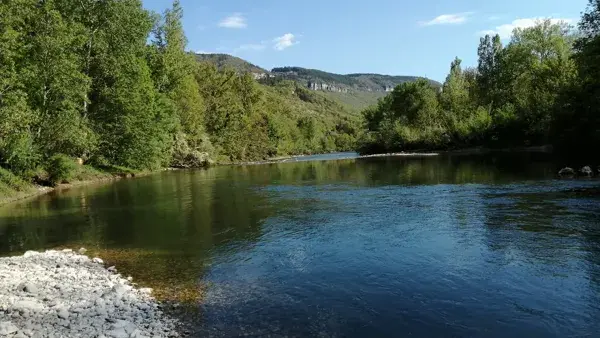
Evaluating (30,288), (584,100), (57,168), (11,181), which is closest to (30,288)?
(30,288)

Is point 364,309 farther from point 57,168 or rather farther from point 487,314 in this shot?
point 57,168

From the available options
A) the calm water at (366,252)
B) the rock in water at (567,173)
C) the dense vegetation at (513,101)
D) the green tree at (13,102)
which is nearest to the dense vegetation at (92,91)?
the green tree at (13,102)

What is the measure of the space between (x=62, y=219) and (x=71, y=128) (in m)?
18.2

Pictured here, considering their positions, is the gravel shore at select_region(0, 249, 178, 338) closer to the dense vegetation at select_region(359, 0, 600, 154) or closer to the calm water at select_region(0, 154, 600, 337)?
the calm water at select_region(0, 154, 600, 337)

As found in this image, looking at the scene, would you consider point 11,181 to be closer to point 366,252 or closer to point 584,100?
point 366,252

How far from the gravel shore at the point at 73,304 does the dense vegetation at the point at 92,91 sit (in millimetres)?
21109

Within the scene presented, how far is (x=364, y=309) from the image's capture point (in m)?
12.0

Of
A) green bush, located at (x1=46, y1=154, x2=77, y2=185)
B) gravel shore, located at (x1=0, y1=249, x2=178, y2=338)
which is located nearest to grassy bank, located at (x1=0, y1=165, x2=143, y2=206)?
green bush, located at (x1=46, y1=154, x2=77, y2=185)

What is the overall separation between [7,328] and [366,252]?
1198 centimetres

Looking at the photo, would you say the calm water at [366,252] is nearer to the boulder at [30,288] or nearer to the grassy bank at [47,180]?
the grassy bank at [47,180]

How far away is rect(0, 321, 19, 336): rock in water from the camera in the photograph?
988 cm

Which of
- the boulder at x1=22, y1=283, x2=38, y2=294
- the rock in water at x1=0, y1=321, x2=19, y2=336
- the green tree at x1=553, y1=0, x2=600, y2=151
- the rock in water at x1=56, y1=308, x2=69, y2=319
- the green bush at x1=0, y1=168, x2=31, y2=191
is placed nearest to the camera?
the rock in water at x1=0, y1=321, x2=19, y2=336

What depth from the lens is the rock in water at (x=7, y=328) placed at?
389 inches

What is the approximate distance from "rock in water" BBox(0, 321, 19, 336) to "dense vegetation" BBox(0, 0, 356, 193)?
25.4 metres
